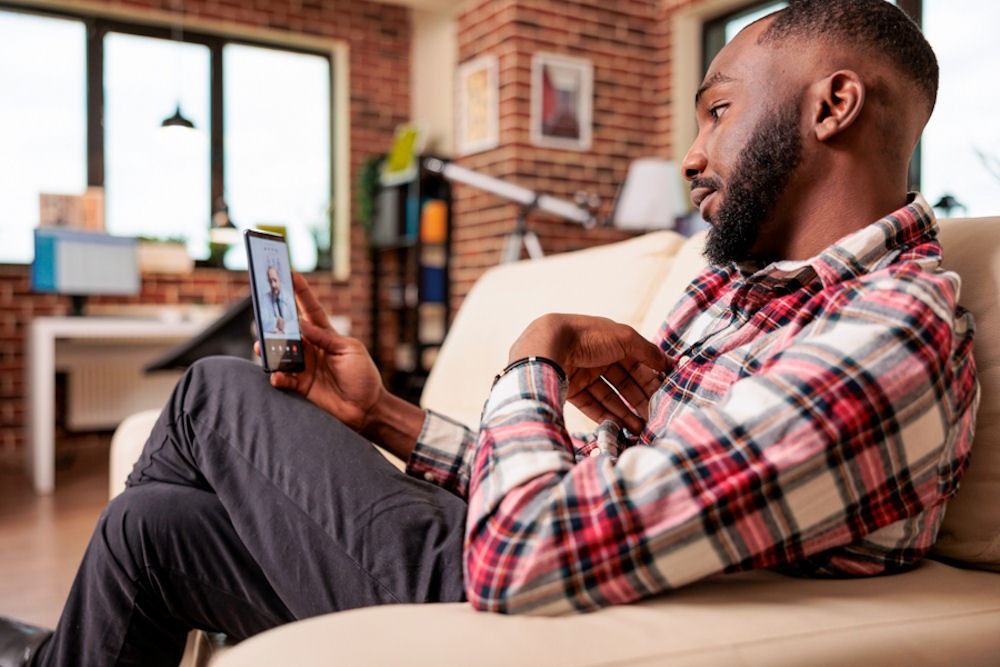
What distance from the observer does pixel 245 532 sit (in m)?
0.91

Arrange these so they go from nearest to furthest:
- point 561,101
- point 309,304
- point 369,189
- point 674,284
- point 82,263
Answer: point 309,304
point 674,284
point 82,263
point 561,101
point 369,189

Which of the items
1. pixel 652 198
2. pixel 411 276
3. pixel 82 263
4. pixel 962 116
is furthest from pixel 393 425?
pixel 411 276

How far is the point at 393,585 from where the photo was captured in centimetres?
84

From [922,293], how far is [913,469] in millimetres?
146

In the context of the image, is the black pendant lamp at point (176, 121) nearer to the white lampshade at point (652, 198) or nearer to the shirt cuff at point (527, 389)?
the white lampshade at point (652, 198)

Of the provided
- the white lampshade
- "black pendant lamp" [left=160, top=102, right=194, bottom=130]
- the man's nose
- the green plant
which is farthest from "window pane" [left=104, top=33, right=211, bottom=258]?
the man's nose

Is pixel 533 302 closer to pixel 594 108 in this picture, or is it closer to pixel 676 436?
pixel 676 436

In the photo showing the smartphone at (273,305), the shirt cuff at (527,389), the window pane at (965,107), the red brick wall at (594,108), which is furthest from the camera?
the red brick wall at (594,108)

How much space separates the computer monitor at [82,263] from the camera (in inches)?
156

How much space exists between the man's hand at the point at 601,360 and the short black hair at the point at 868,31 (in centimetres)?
37

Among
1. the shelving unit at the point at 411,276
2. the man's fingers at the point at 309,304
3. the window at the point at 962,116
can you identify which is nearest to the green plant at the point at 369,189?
the shelving unit at the point at 411,276

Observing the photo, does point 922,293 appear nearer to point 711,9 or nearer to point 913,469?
point 913,469

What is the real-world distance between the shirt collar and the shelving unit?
384cm

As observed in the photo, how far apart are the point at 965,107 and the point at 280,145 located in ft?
11.9
